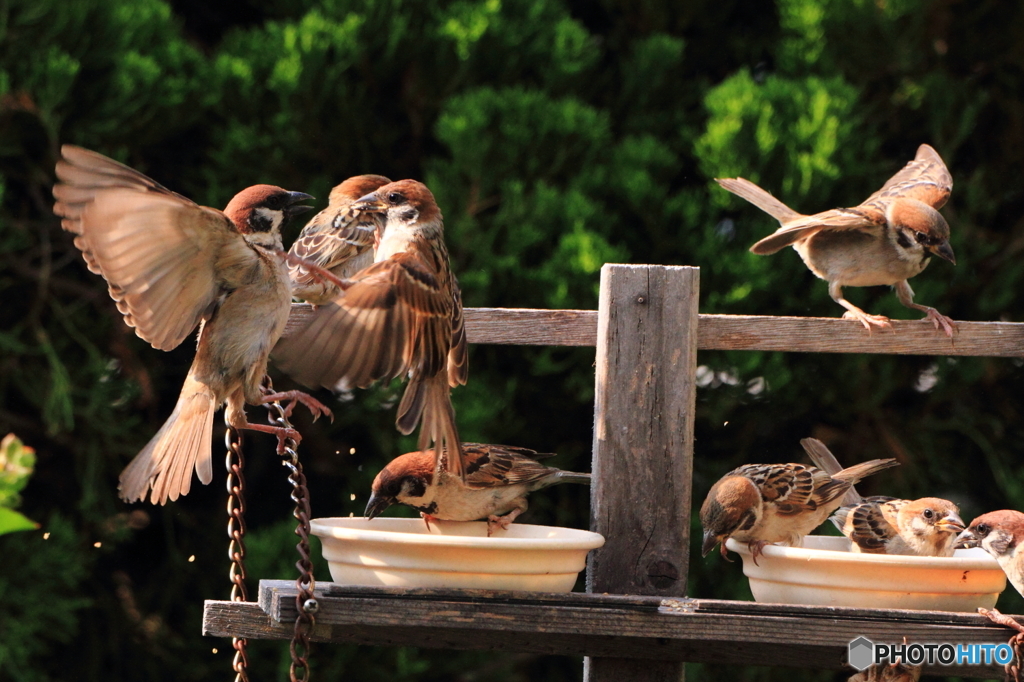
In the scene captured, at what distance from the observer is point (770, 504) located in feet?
8.11

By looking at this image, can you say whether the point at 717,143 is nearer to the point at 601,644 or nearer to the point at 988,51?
the point at 988,51

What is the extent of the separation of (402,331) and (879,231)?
1821 millimetres

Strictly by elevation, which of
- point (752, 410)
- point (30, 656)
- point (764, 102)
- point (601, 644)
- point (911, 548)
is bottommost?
point (30, 656)

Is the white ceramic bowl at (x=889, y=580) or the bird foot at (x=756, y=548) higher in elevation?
the bird foot at (x=756, y=548)

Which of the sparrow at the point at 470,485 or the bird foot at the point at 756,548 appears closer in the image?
the bird foot at the point at 756,548

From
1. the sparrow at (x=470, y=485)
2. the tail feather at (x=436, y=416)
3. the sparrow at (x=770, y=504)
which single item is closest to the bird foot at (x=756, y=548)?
the sparrow at (x=770, y=504)

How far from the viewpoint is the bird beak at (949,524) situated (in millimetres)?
2398

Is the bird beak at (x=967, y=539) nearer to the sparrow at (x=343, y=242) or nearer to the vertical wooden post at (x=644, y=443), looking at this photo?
the vertical wooden post at (x=644, y=443)

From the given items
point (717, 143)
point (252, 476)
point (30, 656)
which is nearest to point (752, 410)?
point (717, 143)

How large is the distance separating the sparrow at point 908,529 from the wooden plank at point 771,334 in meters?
0.34

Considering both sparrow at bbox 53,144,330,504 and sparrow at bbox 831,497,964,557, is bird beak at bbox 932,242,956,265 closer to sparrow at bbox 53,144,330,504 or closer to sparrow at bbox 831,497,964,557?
sparrow at bbox 831,497,964,557

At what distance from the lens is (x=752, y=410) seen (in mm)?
3936

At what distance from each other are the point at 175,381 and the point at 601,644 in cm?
234

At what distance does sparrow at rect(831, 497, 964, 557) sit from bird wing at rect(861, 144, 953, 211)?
47.9 inches
